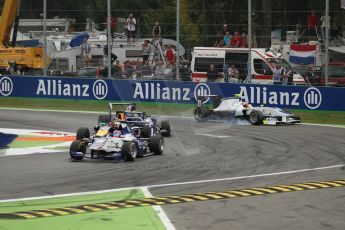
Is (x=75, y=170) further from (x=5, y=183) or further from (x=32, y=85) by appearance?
(x=32, y=85)

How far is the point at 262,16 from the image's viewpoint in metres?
29.9

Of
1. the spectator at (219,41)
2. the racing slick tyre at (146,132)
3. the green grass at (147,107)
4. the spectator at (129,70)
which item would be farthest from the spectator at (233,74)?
the racing slick tyre at (146,132)

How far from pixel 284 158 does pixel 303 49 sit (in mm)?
12854

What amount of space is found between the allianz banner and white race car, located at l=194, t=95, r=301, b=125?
288 cm

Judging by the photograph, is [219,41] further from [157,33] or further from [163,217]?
[163,217]

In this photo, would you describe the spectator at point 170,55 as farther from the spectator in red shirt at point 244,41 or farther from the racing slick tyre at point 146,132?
the racing slick tyre at point 146,132

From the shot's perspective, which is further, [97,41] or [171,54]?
[97,41]

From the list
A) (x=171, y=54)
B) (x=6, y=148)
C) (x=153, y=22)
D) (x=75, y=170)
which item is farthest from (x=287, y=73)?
(x=75, y=170)

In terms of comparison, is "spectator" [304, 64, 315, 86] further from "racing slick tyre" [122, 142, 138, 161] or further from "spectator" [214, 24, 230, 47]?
"racing slick tyre" [122, 142, 138, 161]

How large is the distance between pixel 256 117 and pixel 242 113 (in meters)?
0.62

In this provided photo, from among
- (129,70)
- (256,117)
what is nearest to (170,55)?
(129,70)

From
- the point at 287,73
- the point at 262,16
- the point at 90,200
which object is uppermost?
the point at 262,16

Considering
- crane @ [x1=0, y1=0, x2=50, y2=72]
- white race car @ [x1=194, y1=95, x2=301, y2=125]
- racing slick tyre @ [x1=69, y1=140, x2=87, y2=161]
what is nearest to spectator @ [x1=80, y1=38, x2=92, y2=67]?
crane @ [x1=0, y1=0, x2=50, y2=72]

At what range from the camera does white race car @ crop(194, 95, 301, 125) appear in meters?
24.9
